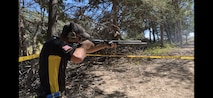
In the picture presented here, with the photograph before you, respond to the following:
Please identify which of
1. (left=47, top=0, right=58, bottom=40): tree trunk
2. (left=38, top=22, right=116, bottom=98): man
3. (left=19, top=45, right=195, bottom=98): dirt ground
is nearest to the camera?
(left=38, top=22, right=116, bottom=98): man

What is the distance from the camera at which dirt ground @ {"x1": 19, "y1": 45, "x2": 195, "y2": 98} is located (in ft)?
16.6

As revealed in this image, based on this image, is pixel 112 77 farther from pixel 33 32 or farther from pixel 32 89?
pixel 33 32

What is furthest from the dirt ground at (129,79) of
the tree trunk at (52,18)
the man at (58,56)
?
the man at (58,56)

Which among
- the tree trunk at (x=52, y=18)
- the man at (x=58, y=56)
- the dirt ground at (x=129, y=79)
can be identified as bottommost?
the dirt ground at (x=129, y=79)

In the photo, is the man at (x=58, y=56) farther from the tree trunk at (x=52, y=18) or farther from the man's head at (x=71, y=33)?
the tree trunk at (x=52, y=18)

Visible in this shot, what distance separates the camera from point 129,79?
19.6ft

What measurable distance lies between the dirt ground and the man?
316 centimetres

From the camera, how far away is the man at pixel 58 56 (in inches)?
72.8

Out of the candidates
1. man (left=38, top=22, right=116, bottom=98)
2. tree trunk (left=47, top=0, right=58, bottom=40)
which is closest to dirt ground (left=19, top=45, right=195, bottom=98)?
tree trunk (left=47, top=0, right=58, bottom=40)

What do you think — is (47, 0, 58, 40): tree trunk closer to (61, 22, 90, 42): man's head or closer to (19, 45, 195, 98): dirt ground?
(19, 45, 195, 98): dirt ground

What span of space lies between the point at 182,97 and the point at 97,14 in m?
4.05

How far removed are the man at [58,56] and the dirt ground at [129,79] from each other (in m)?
3.16

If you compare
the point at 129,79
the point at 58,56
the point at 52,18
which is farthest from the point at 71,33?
the point at 129,79

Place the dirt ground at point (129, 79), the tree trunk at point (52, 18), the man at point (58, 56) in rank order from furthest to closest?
the dirt ground at point (129, 79) < the tree trunk at point (52, 18) < the man at point (58, 56)
